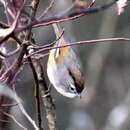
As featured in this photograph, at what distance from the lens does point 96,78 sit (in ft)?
30.6

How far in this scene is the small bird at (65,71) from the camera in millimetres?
3715

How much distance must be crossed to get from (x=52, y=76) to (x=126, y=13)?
6613 millimetres

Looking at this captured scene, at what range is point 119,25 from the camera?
10.2 meters

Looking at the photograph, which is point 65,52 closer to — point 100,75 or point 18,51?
point 18,51

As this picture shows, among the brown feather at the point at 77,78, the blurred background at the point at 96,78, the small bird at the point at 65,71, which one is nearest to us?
the small bird at the point at 65,71

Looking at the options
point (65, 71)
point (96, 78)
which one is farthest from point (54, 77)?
point (96, 78)

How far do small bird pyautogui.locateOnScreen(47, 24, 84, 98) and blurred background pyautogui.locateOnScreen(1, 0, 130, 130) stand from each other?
417 centimetres

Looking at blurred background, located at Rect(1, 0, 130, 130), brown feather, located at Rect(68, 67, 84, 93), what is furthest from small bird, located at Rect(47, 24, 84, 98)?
blurred background, located at Rect(1, 0, 130, 130)

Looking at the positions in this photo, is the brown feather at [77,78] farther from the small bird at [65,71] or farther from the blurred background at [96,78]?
the blurred background at [96,78]

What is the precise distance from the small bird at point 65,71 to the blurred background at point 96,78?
4174mm

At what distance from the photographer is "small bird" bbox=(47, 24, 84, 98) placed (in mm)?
3715

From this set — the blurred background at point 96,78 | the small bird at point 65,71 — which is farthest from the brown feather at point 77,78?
the blurred background at point 96,78

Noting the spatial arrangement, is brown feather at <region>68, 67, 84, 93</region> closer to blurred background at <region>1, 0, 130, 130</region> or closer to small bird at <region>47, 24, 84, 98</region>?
small bird at <region>47, 24, 84, 98</region>

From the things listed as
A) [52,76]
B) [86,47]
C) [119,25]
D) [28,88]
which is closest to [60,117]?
[28,88]
